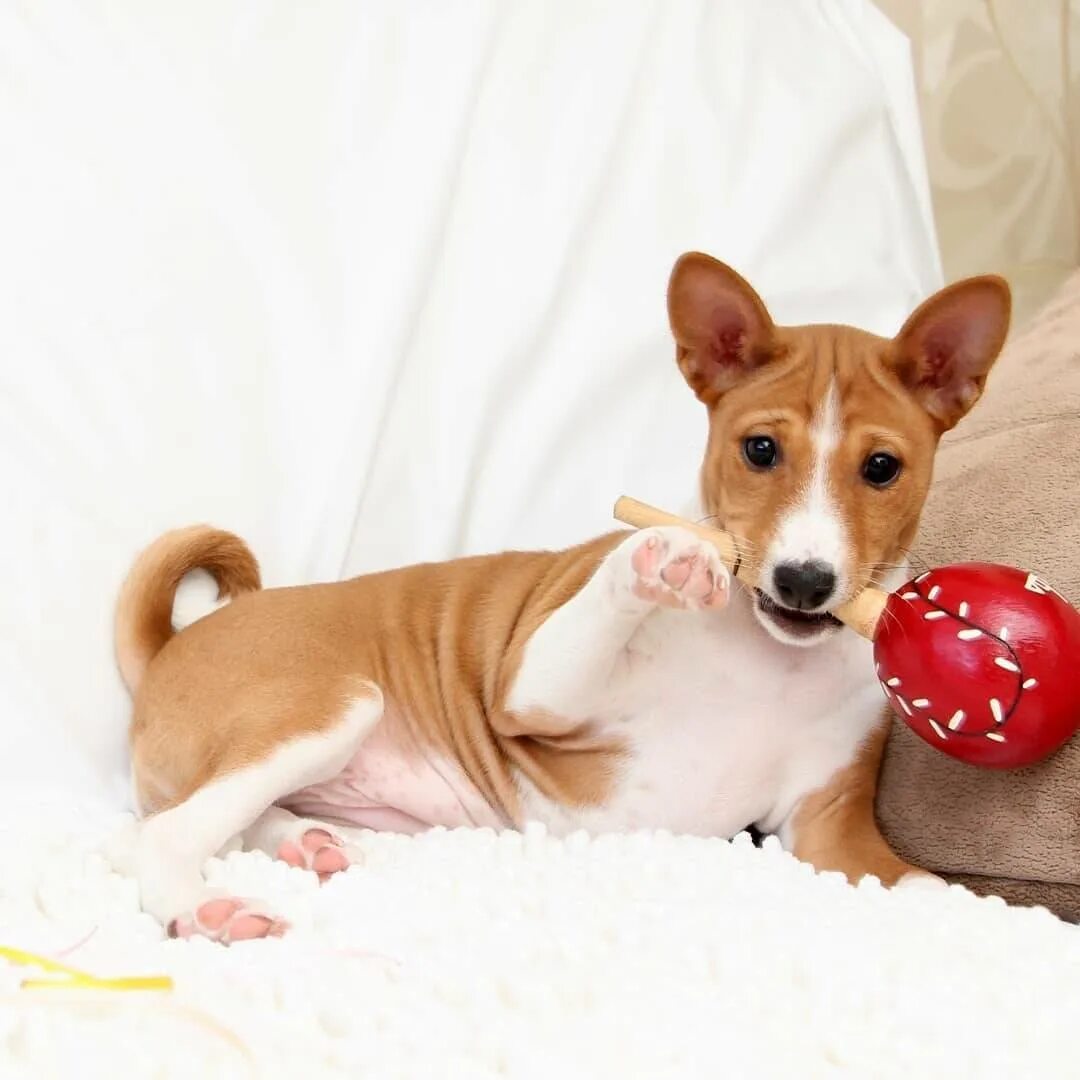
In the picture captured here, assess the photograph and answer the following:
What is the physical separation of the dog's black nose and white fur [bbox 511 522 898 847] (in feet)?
0.78

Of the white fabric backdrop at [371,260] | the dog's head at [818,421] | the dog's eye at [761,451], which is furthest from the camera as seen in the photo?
the white fabric backdrop at [371,260]

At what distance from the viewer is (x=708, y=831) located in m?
2.10

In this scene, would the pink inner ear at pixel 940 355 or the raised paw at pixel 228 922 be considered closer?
the raised paw at pixel 228 922

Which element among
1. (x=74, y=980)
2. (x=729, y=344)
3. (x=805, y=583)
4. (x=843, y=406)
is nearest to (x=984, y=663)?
(x=805, y=583)

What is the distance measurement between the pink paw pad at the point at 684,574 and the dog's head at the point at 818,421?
0.12m

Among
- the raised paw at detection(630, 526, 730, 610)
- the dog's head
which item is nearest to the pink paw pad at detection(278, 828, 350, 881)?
the raised paw at detection(630, 526, 730, 610)

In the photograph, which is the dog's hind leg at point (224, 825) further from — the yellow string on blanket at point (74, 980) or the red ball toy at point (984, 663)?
the red ball toy at point (984, 663)

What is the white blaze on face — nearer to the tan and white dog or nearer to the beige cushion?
the tan and white dog

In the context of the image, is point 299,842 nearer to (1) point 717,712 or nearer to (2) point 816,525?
(1) point 717,712

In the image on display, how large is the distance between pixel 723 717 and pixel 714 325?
58 cm

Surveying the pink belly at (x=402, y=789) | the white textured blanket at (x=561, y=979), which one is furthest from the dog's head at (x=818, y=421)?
the pink belly at (x=402, y=789)

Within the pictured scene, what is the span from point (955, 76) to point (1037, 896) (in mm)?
2373

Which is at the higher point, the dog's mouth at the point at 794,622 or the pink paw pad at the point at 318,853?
the dog's mouth at the point at 794,622

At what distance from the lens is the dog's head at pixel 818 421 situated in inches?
71.7
